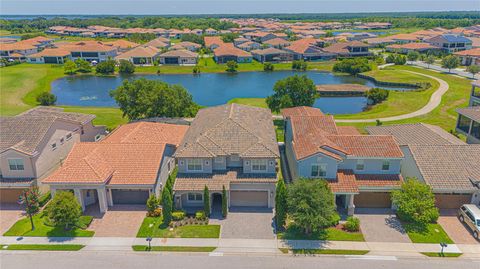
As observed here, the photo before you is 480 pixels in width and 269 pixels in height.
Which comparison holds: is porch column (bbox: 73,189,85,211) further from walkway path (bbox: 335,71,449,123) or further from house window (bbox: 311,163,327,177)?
walkway path (bbox: 335,71,449,123)

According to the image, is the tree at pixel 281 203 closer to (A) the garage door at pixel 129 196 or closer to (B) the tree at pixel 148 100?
(A) the garage door at pixel 129 196

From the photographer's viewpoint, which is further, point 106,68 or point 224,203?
point 106,68

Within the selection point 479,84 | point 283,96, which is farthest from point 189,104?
point 479,84

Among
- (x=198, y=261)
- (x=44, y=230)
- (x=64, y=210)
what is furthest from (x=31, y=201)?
(x=198, y=261)

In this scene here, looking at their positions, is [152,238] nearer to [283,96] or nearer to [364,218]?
[364,218]

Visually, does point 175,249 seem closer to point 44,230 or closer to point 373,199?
point 44,230

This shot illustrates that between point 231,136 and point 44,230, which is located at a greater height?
point 231,136

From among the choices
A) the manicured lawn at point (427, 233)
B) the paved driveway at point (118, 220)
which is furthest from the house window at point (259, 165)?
the manicured lawn at point (427, 233)
